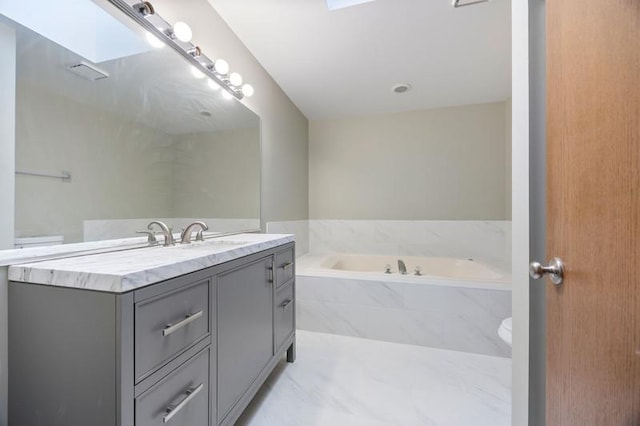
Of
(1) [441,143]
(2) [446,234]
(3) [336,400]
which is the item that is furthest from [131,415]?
(1) [441,143]

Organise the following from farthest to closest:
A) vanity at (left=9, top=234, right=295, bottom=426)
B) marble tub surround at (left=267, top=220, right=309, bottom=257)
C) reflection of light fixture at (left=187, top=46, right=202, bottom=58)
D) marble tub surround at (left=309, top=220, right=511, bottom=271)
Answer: marble tub surround at (left=309, top=220, right=511, bottom=271) < marble tub surround at (left=267, top=220, right=309, bottom=257) < reflection of light fixture at (left=187, top=46, right=202, bottom=58) < vanity at (left=9, top=234, right=295, bottom=426)

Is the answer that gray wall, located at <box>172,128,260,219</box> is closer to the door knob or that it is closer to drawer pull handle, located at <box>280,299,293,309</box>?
drawer pull handle, located at <box>280,299,293,309</box>

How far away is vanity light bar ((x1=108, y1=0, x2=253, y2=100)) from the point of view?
1203mm

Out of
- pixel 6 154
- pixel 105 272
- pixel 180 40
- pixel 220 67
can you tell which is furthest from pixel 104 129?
pixel 220 67

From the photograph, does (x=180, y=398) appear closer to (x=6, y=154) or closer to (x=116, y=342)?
(x=116, y=342)

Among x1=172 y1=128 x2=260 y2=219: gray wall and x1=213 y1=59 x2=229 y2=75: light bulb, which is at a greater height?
x1=213 y1=59 x2=229 y2=75: light bulb

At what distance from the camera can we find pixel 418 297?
2.06m

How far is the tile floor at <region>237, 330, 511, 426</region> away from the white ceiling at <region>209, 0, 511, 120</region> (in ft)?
7.57

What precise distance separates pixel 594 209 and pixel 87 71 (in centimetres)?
166

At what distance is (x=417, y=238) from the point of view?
312 cm

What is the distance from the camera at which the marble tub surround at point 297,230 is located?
256 centimetres

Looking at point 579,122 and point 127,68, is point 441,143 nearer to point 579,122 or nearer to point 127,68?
point 579,122

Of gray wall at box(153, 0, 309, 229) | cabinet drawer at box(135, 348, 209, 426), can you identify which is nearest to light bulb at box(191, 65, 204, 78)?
gray wall at box(153, 0, 309, 229)

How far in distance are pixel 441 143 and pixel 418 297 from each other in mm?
1843
